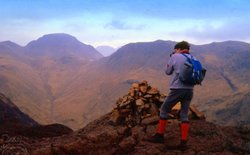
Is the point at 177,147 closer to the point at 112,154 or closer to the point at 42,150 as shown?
the point at 112,154

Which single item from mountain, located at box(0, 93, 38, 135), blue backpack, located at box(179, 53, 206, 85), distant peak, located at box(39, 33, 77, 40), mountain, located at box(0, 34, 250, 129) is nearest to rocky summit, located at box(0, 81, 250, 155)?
blue backpack, located at box(179, 53, 206, 85)

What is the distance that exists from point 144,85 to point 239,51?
83.2 metres

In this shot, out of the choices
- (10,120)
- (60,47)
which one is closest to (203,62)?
(10,120)

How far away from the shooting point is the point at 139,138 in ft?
27.1

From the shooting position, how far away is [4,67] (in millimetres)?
86812

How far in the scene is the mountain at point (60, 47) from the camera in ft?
423

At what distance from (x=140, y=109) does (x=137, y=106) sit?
0.17m

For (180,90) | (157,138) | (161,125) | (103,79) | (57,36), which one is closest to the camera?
(180,90)

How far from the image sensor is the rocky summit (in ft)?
25.0

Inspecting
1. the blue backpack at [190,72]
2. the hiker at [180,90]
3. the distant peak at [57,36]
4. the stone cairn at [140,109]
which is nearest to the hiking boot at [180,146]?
the hiker at [180,90]

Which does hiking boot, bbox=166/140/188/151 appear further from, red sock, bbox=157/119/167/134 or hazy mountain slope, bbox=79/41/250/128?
hazy mountain slope, bbox=79/41/250/128

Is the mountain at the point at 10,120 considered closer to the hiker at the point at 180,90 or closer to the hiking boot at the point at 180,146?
the hiking boot at the point at 180,146

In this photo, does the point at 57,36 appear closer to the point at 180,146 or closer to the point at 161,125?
the point at 161,125

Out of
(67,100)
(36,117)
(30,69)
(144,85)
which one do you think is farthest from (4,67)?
(144,85)
